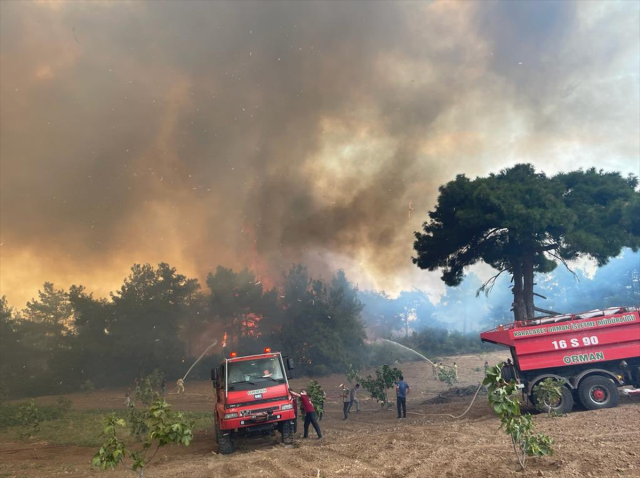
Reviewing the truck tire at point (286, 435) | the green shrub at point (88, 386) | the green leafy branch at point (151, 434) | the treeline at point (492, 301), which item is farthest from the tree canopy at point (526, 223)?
the green shrub at point (88, 386)

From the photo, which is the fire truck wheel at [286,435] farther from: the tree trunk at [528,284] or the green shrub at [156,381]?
the green shrub at [156,381]

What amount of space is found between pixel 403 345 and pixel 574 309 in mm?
31636

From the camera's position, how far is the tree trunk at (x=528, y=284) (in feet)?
81.0

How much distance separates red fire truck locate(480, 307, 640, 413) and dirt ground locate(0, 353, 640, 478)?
846 mm

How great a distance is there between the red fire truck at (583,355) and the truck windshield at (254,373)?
25.8 ft

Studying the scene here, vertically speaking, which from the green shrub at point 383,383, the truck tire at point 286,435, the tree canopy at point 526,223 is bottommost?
the truck tire at point 286,435

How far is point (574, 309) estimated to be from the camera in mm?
71625

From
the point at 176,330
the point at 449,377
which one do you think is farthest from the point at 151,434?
the point at 176,330

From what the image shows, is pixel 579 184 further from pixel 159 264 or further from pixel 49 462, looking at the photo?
pixel 159 264

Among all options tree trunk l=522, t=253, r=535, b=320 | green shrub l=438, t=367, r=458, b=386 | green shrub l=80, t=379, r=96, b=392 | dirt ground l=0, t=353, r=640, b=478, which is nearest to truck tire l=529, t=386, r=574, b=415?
dirt ground l=0, t=353, r=640, b=478

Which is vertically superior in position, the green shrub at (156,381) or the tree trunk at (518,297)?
the tree trunk at (518,297)

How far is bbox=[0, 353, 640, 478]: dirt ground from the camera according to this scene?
318 inches

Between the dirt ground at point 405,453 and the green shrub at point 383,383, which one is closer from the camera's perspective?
the dirt ground at point 405,453

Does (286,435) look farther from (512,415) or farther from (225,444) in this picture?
(512,415)
